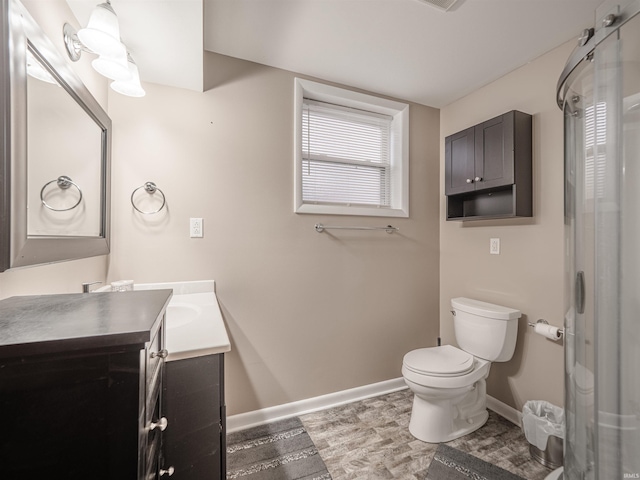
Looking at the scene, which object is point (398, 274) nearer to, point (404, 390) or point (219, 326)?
point (404, 390)


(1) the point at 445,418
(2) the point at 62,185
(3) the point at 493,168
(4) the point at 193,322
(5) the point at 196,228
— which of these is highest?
(3) the point at 493,168

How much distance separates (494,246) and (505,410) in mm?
1131

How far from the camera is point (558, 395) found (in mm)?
1675

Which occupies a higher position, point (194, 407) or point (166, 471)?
point (194, 407)

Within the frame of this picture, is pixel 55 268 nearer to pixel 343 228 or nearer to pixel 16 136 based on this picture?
pixel 16 136

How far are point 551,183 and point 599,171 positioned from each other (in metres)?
0.93

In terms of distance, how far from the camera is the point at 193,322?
1153 millimetres

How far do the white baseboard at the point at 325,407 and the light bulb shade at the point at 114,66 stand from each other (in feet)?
6.27

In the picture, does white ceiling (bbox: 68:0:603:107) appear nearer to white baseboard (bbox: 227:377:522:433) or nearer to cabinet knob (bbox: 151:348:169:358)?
cabinet knob (bbox: 151:348:169:358)

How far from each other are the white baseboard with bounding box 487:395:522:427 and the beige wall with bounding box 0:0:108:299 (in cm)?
259

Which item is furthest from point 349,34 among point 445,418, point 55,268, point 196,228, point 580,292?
point 445,418

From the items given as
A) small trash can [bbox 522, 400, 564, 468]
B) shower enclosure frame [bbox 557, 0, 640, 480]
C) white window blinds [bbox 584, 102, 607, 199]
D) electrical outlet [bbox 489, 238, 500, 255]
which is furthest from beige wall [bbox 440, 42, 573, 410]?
white window blinds [bbox 584, 102, 607, 199]

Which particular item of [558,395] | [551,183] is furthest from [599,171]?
[558,395]

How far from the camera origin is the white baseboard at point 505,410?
1.88 m
